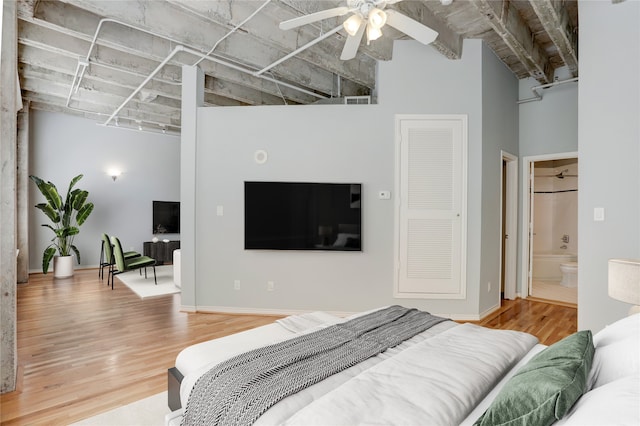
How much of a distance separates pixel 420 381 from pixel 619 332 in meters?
0.83

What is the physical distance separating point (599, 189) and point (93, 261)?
8.14 m

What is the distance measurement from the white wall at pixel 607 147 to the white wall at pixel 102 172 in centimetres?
761

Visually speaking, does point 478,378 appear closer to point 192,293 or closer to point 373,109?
point 373,109

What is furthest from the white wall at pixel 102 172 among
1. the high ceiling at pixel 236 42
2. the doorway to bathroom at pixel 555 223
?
the doorway to bathroom at pixel 555 223

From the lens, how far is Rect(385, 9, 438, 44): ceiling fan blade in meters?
2.16

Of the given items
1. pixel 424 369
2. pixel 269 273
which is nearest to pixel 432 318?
pixel 424 369

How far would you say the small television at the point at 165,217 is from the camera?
305 inches

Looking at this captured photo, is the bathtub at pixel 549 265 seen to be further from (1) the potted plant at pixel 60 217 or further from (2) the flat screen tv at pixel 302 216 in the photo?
(1) the potted plant at pixel 60 217

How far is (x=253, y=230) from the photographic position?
4.11 metres

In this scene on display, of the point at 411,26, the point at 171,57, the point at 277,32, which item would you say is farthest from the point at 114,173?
the point at 411,26

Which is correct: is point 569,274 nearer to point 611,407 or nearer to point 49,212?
point 611,407

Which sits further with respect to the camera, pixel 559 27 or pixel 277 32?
pixel 277 32

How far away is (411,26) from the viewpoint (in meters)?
2.21

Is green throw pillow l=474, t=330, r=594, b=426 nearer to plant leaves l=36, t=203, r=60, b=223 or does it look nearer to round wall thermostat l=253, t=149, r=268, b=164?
round wall thermostat l=253, t=149, r=268, b=164
